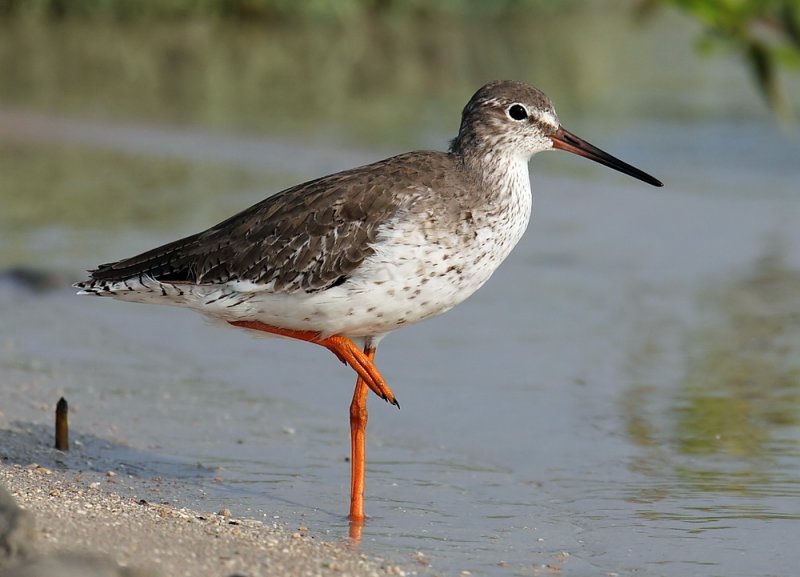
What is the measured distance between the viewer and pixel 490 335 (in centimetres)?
1092

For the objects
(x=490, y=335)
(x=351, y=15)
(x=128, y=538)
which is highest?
(x=351, y=15)

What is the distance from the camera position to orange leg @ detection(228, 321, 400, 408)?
24.1 ft

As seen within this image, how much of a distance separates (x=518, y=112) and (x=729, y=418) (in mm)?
2673

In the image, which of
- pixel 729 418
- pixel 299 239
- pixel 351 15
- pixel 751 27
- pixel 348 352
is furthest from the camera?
pixel 351 15

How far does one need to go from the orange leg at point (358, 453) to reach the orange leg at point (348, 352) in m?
0.18

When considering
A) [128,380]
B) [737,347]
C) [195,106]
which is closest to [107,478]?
[128,380]

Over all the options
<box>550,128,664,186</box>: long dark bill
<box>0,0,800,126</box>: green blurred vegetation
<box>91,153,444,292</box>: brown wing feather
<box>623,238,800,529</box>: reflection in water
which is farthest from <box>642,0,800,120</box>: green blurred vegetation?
<box>91,153,444,292</box>: brown wing feather

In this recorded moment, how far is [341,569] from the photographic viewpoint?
588cm

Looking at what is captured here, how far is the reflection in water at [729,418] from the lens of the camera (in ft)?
24.9

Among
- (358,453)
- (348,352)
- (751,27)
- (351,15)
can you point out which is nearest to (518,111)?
(348,352)

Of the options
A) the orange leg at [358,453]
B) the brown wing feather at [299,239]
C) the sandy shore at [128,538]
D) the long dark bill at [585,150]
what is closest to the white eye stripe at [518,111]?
the long dark bill at [585,150]

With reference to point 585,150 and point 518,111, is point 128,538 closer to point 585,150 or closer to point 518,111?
point 518,111

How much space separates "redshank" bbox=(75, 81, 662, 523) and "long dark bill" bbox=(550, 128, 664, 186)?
0.02 m

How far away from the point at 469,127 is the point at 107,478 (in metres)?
2.65
